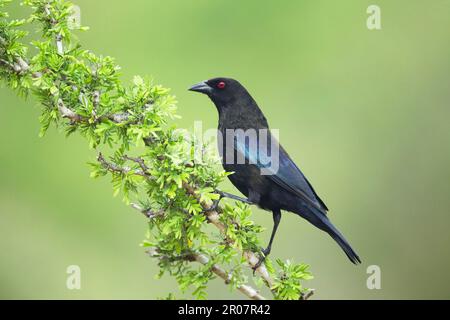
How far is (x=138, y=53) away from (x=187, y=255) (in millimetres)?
7226

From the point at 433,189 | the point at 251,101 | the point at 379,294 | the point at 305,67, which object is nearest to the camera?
the point at 251,101

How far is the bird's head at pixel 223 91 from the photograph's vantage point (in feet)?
18.5

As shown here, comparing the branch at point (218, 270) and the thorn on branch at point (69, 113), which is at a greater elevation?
the thorn on branch at point (69, 113)

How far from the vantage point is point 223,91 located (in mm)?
5703

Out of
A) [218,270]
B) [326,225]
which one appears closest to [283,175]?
[326,225]

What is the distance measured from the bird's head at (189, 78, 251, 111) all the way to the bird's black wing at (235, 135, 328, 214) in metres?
0.52

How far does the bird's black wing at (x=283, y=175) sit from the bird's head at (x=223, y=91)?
515mm

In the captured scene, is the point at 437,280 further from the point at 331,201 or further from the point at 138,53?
the point at 138,53

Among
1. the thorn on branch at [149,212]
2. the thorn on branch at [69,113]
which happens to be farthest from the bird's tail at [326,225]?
the thorn on branch at [69,113]

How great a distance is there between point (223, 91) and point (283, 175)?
0.95 m

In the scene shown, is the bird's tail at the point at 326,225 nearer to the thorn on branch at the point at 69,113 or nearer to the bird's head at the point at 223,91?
the bird's head at the point at 223,91

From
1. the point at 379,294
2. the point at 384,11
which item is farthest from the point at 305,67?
the point at 379,294

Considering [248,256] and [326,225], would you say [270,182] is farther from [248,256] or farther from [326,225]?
[248,256]

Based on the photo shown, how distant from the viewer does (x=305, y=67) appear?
444 inches
